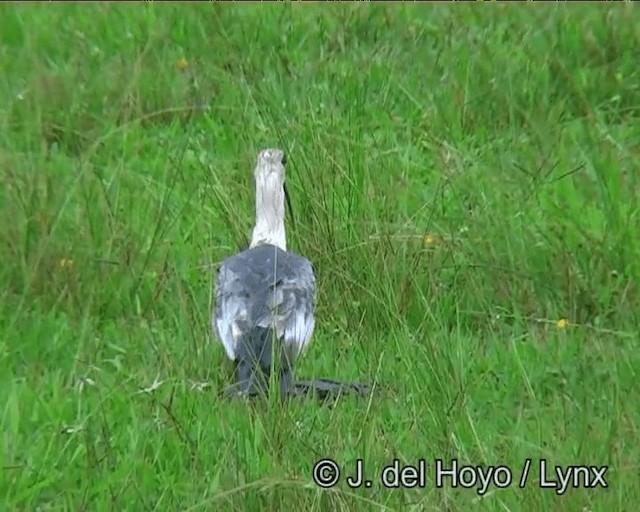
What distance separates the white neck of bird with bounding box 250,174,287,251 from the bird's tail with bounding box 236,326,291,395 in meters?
0.62

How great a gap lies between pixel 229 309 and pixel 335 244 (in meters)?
0.62

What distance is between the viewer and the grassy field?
4.11 meters

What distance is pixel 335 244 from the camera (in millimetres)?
5371

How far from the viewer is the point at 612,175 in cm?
589

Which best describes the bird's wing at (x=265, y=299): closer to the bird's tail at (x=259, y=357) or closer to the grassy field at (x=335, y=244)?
the bird's tail at (x=259, y=357)

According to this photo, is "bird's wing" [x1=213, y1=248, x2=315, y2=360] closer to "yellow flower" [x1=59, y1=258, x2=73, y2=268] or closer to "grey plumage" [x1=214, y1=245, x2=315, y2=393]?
"grey plumage" [x1=214, y1=245, x2=315, y2=393]

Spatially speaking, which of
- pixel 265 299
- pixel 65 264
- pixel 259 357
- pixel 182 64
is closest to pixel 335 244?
pixel 265 299

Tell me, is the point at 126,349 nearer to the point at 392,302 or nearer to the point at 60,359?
the point at 60,359

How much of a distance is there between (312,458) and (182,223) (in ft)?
6.93

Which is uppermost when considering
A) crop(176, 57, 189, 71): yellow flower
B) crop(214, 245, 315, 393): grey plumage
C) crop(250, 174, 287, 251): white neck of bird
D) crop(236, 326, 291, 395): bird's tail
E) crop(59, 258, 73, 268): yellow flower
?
crop(176, 57, 189, 71): yellow flower

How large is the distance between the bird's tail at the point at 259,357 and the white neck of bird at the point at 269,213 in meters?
0.62

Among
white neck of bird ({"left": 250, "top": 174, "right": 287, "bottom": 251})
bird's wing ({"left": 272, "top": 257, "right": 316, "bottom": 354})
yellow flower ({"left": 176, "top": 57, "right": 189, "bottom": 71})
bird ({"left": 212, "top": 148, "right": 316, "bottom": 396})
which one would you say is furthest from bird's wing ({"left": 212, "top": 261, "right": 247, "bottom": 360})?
yellow flower ({"left": 176, "top": 57, "right": 189, "bottom": 71})

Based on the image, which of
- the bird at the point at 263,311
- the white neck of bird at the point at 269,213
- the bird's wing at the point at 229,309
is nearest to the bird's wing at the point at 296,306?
the bird at the point at 263,311

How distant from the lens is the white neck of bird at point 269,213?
17.5 feet
